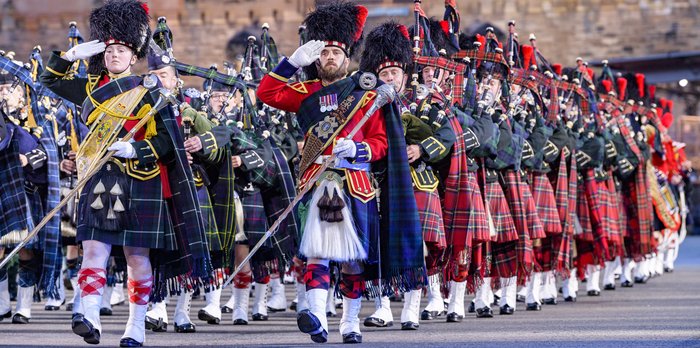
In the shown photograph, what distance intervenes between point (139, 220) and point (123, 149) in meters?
0.39

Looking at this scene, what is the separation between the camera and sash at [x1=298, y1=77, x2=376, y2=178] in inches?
340

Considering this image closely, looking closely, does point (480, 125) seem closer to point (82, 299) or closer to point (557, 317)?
point (557, 317)

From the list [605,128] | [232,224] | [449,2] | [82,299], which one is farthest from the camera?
[605,128]

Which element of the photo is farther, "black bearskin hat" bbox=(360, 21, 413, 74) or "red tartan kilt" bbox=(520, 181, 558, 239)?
"red tartan kilt" bbox=(520, 181, 558, 239)

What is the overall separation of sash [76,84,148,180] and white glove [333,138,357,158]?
1018 mm

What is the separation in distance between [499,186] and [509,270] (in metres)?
0.59

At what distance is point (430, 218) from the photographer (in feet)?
32.0

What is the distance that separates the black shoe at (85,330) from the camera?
26.1ft

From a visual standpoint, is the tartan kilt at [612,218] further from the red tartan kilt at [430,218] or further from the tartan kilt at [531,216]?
the red tartan kilt at [430,218]

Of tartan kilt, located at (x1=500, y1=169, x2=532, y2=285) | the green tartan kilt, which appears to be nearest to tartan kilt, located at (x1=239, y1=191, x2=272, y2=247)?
the green tartan kilt

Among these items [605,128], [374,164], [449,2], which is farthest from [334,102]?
[605,128]

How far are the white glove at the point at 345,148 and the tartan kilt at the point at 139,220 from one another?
924mm

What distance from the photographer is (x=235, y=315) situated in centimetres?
1066

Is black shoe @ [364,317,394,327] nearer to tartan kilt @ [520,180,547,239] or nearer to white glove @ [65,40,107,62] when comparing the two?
tartan kilt @ [520,180,547,239]
